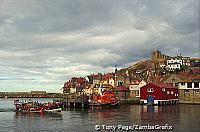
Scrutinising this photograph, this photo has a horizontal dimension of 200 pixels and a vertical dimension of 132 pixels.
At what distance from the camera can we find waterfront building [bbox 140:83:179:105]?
3226 inches

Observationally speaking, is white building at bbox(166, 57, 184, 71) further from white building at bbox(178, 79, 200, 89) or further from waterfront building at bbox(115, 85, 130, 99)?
white building at bbox(178, 79, 200, 89)

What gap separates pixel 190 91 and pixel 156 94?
1128cm

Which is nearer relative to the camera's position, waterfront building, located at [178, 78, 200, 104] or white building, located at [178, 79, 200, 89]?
waterfront building, located at [178, 78, 200, 104]

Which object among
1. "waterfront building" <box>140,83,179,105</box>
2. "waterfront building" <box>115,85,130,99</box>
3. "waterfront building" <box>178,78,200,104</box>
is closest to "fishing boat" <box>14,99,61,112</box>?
"waterfront building" <box>140,83,179,105</box>

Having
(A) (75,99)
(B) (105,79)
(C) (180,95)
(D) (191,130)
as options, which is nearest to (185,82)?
(C) (180,95)

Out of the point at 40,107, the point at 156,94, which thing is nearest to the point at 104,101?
the point at 156,94

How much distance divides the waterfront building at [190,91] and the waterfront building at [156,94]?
17.2 feet

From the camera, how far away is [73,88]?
138625 mm

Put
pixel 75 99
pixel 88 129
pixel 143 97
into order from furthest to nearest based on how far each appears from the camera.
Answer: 1. pixel 143 97
2. pixel 75 99
3. pixel 88 129

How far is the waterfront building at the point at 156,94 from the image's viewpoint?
81.9 metres

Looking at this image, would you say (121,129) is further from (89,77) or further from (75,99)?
(89,77)

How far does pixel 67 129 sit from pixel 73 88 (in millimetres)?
98610

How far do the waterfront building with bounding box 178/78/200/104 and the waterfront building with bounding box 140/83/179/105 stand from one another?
206 inches

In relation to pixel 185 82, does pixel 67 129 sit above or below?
below
